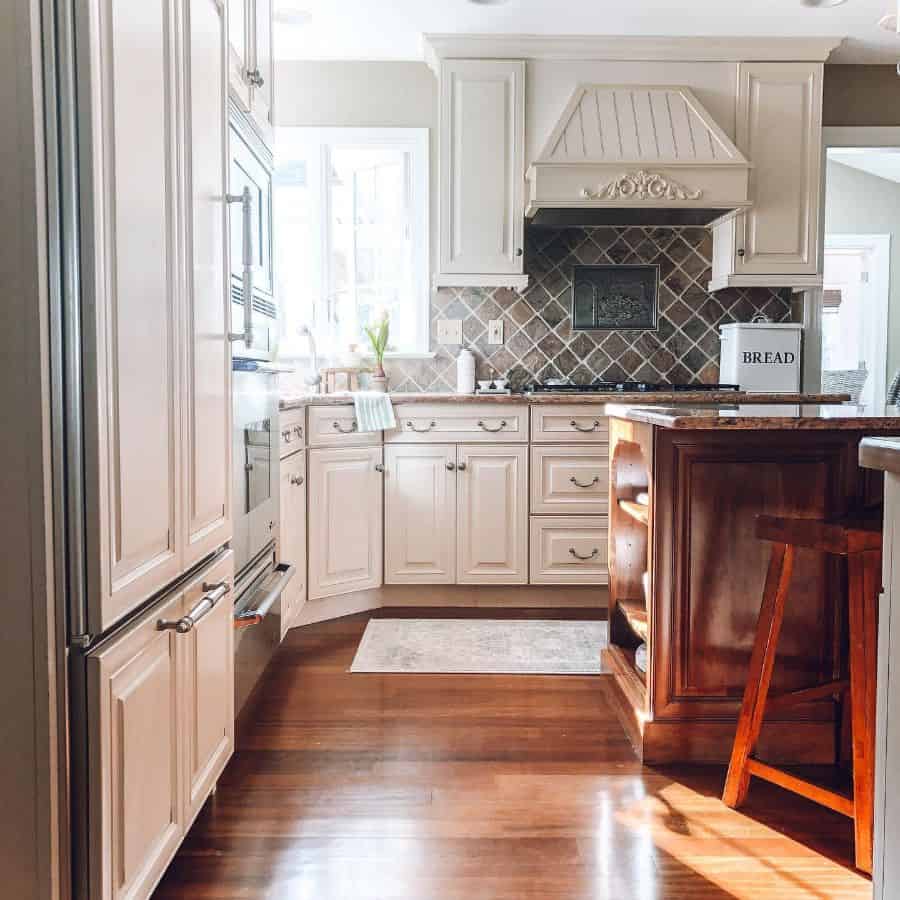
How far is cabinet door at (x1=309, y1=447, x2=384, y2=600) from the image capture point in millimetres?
3379

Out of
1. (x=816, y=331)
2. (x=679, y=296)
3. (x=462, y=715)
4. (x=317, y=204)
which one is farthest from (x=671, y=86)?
(x=462, y=715)

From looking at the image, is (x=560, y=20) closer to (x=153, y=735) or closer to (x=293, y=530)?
(x=293, y=530)

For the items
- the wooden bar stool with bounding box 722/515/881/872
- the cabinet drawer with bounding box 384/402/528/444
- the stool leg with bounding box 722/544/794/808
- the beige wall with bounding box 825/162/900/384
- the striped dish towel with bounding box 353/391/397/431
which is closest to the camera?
the wooden bar stool with bounding box 722/515/881/872

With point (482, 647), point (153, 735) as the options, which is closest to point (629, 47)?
point (482, 647)

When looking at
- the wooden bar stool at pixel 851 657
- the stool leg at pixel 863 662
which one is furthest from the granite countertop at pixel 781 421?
the stool leg at pixel 863 662

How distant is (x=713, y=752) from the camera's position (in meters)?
2.13

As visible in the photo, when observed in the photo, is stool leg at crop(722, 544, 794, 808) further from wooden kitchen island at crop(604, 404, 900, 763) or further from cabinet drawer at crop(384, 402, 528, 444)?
cabinet drawer at crop(384, 402, 528, 444)

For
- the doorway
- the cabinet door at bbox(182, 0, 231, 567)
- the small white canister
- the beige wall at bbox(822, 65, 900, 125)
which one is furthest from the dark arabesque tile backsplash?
the doorway

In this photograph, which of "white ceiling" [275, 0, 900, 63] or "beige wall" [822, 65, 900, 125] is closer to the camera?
"white ceiling" [275, 0, 900, 63]

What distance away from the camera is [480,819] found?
1863mm

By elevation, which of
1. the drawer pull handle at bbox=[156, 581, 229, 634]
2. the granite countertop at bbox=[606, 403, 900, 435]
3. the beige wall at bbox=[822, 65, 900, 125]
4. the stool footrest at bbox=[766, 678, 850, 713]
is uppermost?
the beige wall at bbox=[822, 65, 900, 125]

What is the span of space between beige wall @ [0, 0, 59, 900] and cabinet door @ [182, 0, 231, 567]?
0.46 metres

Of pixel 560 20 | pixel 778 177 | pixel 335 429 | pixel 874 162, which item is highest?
pixel 874 162

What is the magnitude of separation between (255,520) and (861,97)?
12.2ft
